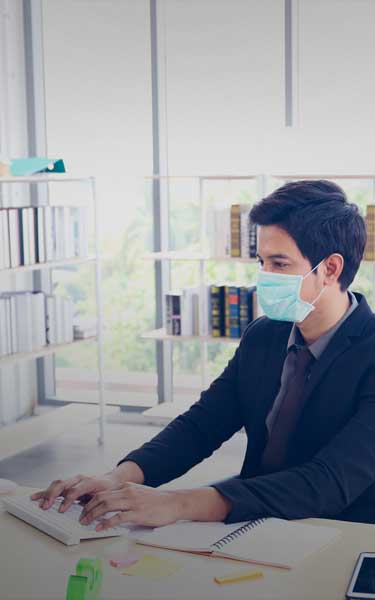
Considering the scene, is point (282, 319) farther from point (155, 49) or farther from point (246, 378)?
point (155, 49)

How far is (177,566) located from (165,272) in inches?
155

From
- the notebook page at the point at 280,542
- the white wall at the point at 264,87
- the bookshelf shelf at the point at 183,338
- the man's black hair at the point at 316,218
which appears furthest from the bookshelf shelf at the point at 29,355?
the notebook page at the point at 280,542

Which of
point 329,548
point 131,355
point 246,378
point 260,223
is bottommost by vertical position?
point 131,355

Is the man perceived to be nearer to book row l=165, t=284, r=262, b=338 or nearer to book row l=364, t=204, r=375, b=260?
book row l=364, t=204, r=375, b=260

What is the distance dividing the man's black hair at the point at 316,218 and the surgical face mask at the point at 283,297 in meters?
0.05

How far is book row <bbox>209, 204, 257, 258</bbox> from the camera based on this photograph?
4.73m

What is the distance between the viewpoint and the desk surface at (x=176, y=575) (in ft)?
4.91

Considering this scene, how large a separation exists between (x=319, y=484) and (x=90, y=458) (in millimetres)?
2955

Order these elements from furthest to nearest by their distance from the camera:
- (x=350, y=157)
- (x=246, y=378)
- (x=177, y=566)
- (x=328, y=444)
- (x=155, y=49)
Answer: (x=155, y=49) < (x=350, y=157) < (x=246, y=378) < (x=328, y=444) < (x=177, y=566)

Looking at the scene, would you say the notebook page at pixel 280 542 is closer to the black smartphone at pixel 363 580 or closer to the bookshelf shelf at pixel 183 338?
the black smartphone at pixel 363 580

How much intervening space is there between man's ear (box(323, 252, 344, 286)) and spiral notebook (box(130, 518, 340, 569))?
64cm

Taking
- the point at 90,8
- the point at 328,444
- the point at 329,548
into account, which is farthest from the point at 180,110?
the point at 329,548

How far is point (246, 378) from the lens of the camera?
230cm

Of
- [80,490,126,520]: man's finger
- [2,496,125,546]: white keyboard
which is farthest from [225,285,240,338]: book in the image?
[80,490,126,520]: man's finger
